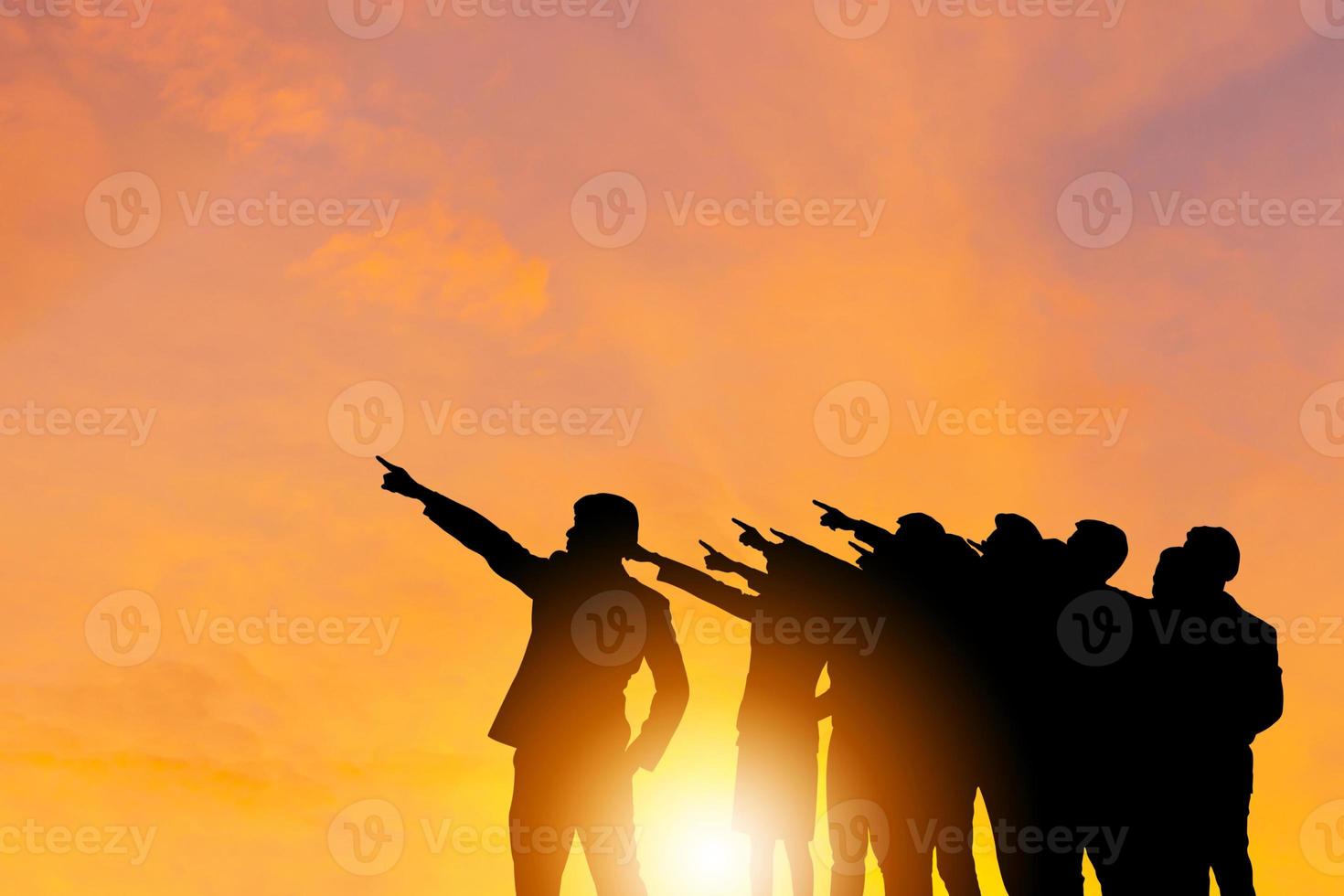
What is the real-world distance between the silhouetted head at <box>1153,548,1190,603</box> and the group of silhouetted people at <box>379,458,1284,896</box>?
0.02m

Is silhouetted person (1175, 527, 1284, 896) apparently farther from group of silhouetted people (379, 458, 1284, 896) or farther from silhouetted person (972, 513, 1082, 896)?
silhouetted person (972, 513, 1082, 896)

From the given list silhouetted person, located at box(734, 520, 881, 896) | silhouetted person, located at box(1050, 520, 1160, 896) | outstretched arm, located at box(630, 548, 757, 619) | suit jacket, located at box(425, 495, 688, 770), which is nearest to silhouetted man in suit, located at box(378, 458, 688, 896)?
suit jacket, located at box(425, 495, 688, 770)

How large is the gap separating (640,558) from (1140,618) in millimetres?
3804

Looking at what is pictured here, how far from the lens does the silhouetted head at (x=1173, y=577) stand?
10398 millimetres

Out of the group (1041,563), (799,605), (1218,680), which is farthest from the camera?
(799,605)

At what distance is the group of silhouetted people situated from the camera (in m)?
9.69

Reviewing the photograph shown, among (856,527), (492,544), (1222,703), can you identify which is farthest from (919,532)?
(492,544)

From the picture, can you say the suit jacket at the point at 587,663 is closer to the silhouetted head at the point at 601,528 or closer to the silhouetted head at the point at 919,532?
the silhouetted head at the point at 601,528

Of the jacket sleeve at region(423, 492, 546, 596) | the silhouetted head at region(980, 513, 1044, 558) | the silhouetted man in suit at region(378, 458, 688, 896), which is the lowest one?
the silhouetted man in suit at region(378, 458, 688, 896)

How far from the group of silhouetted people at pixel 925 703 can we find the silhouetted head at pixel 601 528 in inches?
0.6

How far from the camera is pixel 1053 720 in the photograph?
10.6m

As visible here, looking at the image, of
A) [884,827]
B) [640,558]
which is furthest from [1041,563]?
[640,558]

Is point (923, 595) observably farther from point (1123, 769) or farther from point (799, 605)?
point (1123, 769)

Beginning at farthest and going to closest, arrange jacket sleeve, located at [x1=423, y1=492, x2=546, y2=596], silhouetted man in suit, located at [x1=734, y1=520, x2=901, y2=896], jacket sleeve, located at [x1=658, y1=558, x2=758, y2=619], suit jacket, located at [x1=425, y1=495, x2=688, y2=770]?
1. jacket sleeve, located at [x1=658, y1=558, x2=758, y2=619]
2. silhouetted man in suit, located at [x1=734, y1=520, x2=901, y2=896]
3. jacket sleeve, located at [x1=423, y1=492, x2=546, y2=596]
4. suit jacket, located at [x1=425, y1=495, x2=688, y2=770]
